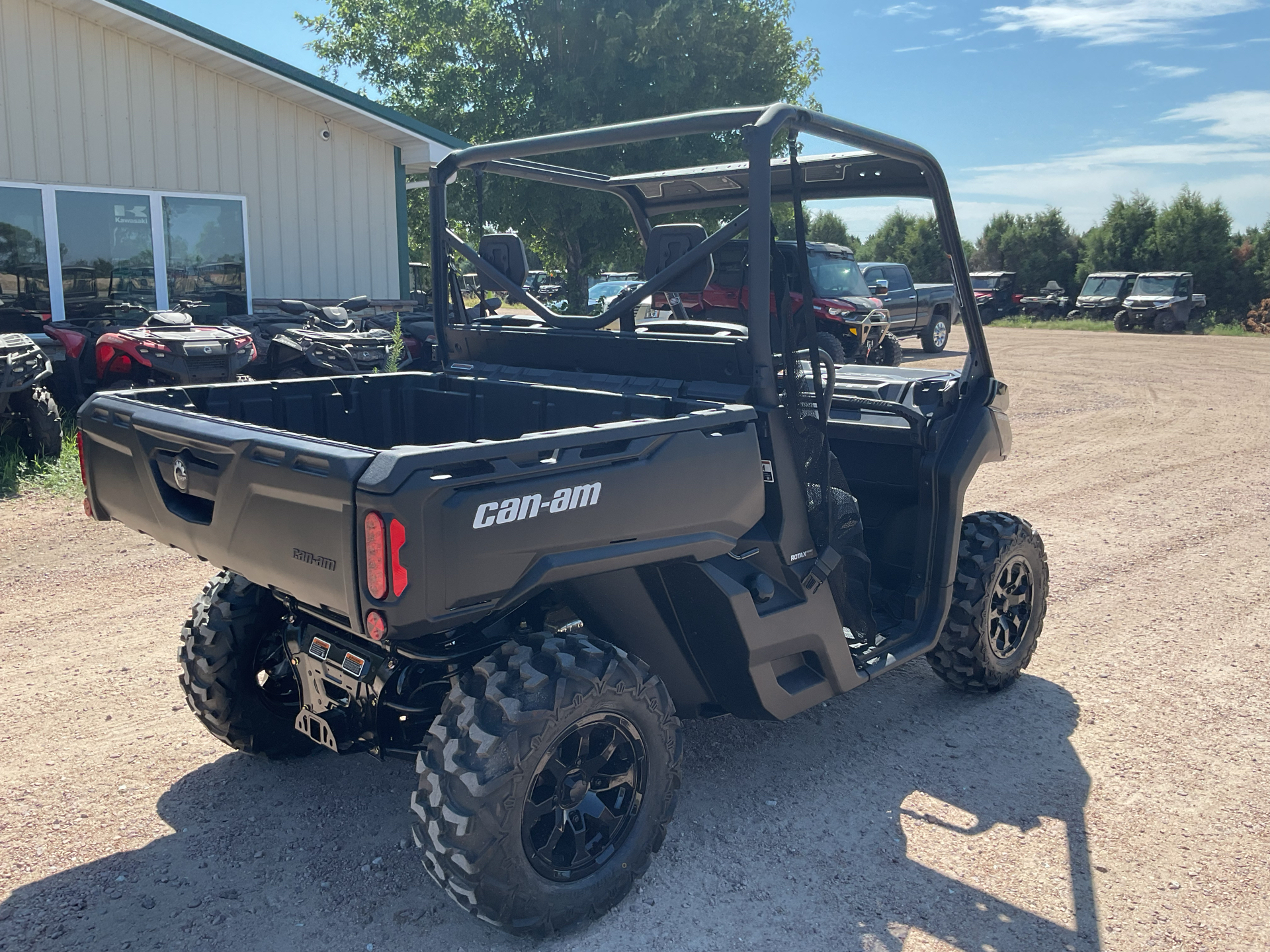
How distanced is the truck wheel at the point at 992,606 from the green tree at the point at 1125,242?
1488 inches

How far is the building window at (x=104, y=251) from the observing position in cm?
1136

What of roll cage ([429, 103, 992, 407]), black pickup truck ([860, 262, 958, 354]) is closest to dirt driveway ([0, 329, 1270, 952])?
roll cage ([429, 103, 992, 407])

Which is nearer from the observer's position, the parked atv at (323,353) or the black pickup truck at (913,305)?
the parked atv at (323,353)

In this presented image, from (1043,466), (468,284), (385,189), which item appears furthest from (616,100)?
(468,284)

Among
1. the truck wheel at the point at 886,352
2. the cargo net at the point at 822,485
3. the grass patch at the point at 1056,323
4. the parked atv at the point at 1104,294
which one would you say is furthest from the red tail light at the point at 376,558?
the parked atv at the point at 1104,294

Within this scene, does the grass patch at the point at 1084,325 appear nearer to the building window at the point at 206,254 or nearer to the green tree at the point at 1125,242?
the green tree at the point at 1125,242

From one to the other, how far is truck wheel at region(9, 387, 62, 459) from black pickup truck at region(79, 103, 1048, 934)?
5544mm

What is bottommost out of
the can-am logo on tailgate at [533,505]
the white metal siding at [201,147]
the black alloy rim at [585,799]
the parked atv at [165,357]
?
the black alloy rim at [585,799]

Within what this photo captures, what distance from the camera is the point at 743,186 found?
4.34 m

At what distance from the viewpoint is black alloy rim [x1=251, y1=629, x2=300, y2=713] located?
3.72 m

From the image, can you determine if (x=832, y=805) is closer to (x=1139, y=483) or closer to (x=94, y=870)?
(x=94, y=870)

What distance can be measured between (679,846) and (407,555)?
1.54 meters

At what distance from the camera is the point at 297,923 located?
2916mm

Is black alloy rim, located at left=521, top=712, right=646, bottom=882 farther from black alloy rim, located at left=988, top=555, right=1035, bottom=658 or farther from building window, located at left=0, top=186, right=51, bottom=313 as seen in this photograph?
building window, located at left=0, top=186, right=51, bottom=313
